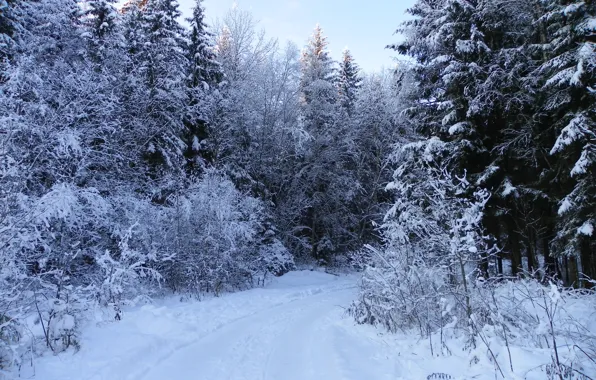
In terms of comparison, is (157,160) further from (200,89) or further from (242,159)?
(242,159)

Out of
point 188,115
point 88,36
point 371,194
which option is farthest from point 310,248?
point 88,36

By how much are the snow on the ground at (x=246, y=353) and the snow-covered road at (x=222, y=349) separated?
14mm

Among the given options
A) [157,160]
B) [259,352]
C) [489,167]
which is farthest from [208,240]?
[489,167]

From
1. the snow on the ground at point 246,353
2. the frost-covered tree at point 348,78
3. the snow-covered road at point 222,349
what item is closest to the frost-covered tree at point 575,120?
the snow on the ground at point 246,353

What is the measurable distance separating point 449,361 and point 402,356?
92cm

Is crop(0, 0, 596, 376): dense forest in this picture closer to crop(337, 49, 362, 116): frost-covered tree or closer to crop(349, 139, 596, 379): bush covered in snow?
crop(349, 139, 596, 379): bush covered in snow

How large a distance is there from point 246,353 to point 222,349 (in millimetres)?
505

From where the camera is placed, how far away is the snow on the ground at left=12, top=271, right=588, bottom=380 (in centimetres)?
493

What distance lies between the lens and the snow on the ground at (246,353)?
4.93m

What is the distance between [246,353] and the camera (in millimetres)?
6379

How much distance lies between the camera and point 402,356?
5.87 m

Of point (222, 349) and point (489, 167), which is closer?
point (222, 349)

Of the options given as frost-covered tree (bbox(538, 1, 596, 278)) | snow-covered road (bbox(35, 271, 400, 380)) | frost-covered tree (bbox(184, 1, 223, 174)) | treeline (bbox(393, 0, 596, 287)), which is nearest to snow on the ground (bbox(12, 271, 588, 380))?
snow-covered road (bbox(35, 271, 400, 380))

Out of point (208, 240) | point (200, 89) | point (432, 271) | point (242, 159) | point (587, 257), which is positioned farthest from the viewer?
point (242, 159)
